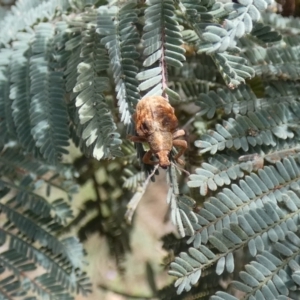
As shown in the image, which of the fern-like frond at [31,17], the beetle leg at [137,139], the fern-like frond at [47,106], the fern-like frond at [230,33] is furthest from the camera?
the fern-like frond at [31,17]

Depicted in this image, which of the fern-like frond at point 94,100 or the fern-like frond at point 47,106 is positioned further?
the fern-like frond at point 47,106

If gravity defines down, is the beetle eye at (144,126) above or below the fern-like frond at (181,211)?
above

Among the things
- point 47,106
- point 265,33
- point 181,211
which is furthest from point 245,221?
point 47,106

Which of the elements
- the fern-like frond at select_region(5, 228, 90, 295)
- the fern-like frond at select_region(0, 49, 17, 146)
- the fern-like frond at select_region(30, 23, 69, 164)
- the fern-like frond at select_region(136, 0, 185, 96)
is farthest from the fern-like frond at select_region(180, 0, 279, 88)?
the fern-like frond at select_region(5, 228, 90, 295)

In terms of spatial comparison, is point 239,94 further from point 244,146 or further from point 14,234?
point 14,234

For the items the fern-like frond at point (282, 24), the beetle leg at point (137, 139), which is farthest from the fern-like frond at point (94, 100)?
the fern-like frond at point (282, 24)

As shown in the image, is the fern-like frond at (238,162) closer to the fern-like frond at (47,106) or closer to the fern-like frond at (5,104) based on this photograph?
the fern-like frond at (47,106)

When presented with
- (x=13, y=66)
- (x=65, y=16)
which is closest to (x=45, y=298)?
(x=13, y=66)
